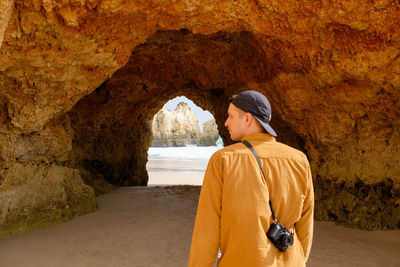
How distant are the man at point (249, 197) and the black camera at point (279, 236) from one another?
0.07 ft

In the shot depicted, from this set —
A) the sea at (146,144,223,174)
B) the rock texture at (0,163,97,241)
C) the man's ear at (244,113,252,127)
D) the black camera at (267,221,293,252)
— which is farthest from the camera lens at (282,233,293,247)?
the sea at (146,144,223,174)

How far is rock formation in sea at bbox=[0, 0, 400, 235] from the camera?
4.06 metres

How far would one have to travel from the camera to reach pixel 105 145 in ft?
31.3

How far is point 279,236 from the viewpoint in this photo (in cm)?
150

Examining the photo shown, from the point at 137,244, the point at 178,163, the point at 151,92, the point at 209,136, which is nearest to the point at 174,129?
the point at 209,136

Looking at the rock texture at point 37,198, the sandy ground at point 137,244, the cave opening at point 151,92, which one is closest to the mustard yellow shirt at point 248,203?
the sandy ground at point 137,244

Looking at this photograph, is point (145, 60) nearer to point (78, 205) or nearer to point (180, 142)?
point (78, 205)

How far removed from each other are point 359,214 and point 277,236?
15.3ft

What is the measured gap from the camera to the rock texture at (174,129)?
5147cm

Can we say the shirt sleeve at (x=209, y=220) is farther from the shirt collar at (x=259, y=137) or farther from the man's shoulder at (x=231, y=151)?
the shirt collar at (x=259, y=137)

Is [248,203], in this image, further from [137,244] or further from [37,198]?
[37,198]

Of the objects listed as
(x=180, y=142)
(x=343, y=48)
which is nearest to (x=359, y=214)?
(x=343, y=48)

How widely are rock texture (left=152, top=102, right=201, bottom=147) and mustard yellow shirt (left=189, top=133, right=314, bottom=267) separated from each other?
163 feet

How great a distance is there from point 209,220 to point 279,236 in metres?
0.38
